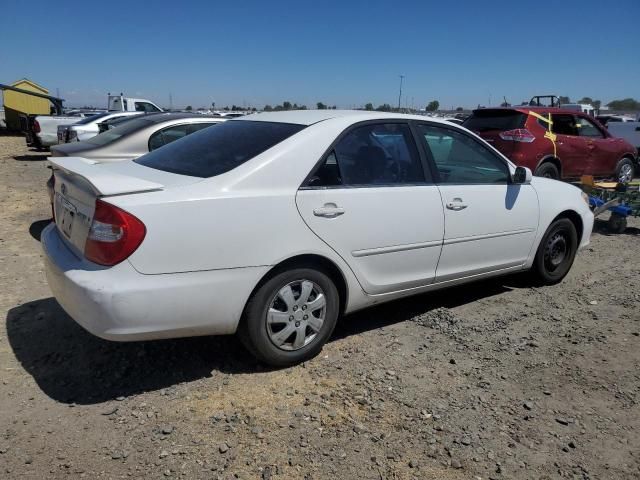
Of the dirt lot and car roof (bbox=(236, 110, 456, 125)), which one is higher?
car roof (bbox=(236, 110, 456, 125))

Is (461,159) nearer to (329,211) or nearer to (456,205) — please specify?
Answer: (456,205)

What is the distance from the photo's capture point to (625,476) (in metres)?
2.55

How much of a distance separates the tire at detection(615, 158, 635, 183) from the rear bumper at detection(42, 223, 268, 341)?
10.3m

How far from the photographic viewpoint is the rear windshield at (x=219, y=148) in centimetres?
331

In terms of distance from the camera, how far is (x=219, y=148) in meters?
3.56

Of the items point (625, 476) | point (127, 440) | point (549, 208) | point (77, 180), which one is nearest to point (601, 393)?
point (625, 476)

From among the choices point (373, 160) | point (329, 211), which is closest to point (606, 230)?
point (373, 160)

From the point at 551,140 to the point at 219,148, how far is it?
7453 mm

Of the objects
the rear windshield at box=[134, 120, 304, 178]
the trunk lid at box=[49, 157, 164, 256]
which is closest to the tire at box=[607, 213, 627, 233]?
the rear windshield at box=[134, 120, 304, 178]

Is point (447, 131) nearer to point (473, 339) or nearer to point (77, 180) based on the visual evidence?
point (473, 339)

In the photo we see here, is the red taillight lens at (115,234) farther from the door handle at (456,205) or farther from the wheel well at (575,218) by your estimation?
the wheel well at (575,218)

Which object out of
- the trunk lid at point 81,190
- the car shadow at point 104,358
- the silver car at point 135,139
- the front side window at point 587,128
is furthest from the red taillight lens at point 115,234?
the front side window at point 587,128

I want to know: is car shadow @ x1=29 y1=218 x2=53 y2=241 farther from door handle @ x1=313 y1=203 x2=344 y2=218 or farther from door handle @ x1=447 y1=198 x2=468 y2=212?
door handle @ x1=447 y1=198 x2=468 y2=212

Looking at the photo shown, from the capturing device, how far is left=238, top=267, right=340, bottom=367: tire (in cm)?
317
